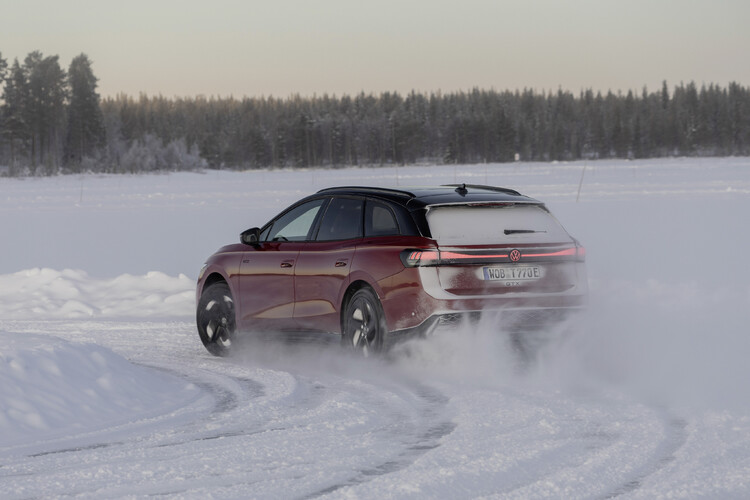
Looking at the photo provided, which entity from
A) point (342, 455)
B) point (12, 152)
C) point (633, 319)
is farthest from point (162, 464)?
point (12, 152)

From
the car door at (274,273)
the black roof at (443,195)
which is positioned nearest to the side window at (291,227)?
the car door at (274,273)

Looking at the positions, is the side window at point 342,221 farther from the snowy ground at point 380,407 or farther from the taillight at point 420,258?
the snowy ground at point 380,407

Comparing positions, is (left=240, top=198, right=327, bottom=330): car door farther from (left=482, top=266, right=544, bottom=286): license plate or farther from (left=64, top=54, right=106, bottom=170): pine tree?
(left=64, top=54, right=106, bottom=170): pine tree

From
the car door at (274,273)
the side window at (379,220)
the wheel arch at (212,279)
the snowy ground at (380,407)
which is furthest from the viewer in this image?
the wheel arch at (212,279)

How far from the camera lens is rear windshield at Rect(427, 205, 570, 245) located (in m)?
9.20

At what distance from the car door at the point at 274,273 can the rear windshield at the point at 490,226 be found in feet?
5.48

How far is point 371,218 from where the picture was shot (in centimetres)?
990

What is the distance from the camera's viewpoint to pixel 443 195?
9.58 metres

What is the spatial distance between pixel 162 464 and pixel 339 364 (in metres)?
4.11

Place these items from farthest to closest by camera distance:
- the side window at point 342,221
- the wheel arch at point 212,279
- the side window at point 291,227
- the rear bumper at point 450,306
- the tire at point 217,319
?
the wheel arch at point 212,279 → the tire at point 217,319 → the side window at point 291,227 → the side window at point 342,221 → the rear bumper at point 450,306

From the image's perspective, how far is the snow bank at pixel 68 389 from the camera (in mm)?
7051

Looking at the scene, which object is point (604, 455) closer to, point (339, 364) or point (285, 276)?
point (339, 364)

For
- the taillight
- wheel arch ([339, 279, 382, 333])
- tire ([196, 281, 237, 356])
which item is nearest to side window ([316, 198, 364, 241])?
wheel arch ([339, 279, 382, 333])

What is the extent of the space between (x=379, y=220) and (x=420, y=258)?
2.81ft
